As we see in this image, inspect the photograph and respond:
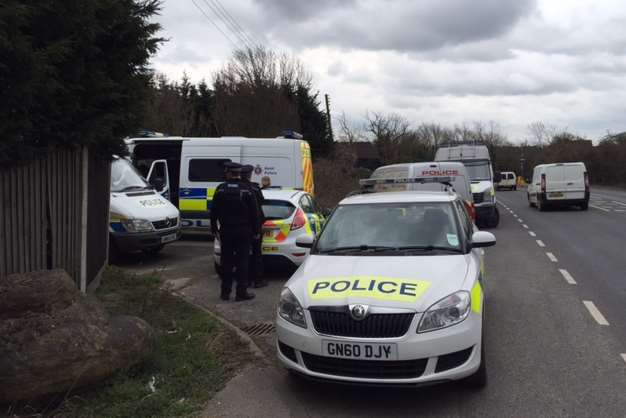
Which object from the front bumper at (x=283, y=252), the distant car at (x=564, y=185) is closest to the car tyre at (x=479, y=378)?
the front bumper at (x=283, y=252)

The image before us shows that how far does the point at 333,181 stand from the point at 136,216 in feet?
55.6

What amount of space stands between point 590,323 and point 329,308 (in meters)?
3.73

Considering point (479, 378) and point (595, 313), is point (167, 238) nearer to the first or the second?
point (595, 313)

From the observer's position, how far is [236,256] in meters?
7.65

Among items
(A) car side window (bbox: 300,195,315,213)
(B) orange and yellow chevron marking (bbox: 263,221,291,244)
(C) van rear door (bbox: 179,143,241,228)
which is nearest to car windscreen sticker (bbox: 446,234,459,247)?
(B) orange and yellow chevron marking (bbox: 263,221,291,244)

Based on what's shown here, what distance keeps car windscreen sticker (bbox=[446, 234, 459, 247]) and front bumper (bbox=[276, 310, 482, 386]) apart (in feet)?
3.63

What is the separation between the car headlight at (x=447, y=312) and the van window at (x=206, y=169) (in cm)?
1089

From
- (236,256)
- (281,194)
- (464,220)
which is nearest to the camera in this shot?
(464,220)

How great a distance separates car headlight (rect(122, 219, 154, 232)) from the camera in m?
10.3

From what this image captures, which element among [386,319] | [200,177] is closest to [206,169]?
[200,177]

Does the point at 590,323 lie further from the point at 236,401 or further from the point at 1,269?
the point at 1,269

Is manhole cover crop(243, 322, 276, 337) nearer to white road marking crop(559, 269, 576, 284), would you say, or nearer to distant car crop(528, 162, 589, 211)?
white road marking crop(559, 269, 576, 284)

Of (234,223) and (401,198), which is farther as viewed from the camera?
(234,223)

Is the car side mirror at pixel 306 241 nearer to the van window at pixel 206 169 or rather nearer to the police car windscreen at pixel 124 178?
the police car windscreen at pixel 124 178
